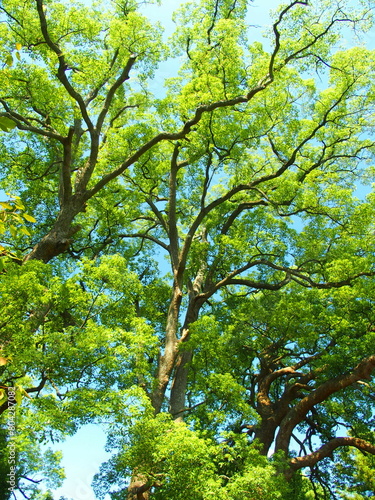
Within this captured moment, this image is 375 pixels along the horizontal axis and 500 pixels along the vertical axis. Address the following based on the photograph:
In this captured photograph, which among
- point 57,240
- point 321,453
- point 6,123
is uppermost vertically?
point 57,240

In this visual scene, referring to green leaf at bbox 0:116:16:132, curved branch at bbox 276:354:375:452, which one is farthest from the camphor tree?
green leaf at bbox 0:116:16:132

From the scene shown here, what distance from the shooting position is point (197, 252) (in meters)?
14.1

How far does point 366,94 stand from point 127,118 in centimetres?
840

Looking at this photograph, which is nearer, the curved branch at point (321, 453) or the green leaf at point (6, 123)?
the green leaf at point (6, 123)

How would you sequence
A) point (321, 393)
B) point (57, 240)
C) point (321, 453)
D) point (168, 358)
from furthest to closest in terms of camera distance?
point (168, 358)
point (321, 453)
point (321, 393)
point (57, 240)

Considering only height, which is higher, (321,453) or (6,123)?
(321,453)

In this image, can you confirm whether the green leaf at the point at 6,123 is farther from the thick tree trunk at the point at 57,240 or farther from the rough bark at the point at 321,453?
the rough bark at the point at 321,453

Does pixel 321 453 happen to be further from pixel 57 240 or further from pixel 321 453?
pixel 57 240

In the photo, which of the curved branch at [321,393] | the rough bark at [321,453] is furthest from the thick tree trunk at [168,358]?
the rough bark at [321,453]

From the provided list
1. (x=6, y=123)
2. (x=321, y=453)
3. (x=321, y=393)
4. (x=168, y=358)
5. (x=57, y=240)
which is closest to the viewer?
(x=6, y=123)

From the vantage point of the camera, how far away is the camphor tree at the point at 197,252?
26.7 feet

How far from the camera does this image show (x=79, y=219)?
14.5 meters

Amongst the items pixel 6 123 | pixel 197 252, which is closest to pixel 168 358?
pixel 197 252

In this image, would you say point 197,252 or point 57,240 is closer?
point 57,240
